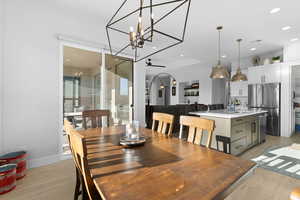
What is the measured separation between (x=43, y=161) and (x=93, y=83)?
5.84ft

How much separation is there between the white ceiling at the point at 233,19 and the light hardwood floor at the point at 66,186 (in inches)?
112

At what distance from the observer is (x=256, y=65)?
17.4ft

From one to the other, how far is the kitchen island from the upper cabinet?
2.04 metres

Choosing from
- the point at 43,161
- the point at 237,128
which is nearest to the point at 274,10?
the point at 237,128

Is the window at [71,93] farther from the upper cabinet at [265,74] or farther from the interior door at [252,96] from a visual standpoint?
the upper cabinet at [265,74]

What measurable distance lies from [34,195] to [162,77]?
9288 millimetres

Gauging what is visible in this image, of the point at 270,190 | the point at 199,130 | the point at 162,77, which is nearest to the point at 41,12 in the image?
the point at 199,130

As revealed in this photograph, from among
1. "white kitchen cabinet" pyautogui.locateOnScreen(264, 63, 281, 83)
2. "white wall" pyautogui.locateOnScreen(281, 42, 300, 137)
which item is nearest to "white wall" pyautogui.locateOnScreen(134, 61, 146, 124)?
"white kitchen cabinet" pyautogui.locateOnScreen(264, 63, 281, 83)

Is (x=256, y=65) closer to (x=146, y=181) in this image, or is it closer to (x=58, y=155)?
(x=146, y=181)

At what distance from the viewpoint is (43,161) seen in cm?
249

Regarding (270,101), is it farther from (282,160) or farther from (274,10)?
(274,10)

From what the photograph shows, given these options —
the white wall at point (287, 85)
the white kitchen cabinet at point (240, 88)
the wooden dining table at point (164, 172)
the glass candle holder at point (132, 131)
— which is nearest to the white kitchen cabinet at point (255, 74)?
the white kitchen cabinet at point (240, 88)

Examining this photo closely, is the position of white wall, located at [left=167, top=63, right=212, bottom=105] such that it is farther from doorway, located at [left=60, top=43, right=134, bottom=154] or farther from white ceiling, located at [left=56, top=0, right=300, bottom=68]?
doorway, located at [left=60, top=43, right=134, bottom=154]

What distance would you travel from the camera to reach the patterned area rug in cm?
233
